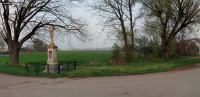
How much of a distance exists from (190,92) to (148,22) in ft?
56.1

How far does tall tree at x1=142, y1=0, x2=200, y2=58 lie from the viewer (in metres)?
20.6

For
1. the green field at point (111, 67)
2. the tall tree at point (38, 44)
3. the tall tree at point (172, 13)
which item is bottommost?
the green field at point (111, 67)

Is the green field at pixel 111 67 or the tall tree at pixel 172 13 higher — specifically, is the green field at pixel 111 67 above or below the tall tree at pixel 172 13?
below

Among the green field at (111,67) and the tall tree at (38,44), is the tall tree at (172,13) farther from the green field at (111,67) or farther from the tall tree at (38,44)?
the tall tree at (38,44)

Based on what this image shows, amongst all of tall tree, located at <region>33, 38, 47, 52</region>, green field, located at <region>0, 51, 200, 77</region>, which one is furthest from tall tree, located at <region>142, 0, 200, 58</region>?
tall tree, located at <region>33, 38, 47, 52</region>

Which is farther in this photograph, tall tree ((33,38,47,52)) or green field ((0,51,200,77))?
tall tree ((33,38,47,52))

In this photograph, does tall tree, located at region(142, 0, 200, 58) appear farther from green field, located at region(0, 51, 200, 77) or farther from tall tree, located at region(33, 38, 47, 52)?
tall tree, located at region(33, 38, 47, 52)

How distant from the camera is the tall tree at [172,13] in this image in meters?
20.6

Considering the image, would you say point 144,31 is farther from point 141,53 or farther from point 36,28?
point 36,28

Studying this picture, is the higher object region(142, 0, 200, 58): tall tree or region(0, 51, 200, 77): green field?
region(142, 0, 200, 58): tall tree

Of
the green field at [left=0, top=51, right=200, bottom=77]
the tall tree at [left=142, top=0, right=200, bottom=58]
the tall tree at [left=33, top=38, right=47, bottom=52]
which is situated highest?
the tall tree at [left=142, top=0, right=200, bottom=58]

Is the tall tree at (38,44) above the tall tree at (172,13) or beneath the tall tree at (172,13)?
beneath

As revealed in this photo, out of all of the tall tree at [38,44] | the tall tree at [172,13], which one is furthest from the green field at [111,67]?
the tall tree at [172,13]

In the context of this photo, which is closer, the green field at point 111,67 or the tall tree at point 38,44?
the green field at point 111,67
